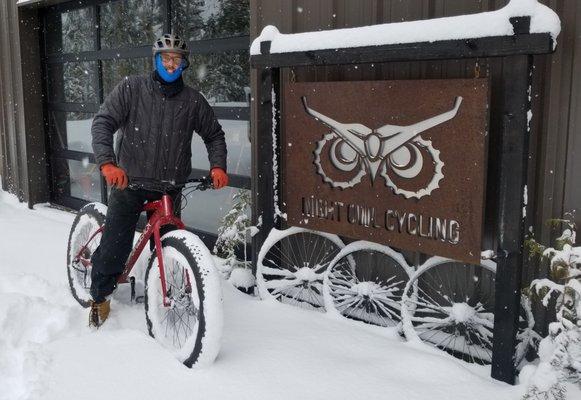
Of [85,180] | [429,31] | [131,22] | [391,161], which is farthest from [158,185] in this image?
[85,180]

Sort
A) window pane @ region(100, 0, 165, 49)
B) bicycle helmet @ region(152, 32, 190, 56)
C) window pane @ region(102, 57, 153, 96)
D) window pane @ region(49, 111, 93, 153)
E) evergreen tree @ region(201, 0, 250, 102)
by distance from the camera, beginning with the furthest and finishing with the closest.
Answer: window pane @ region(49, 111, 93, 153) → window pane @ region(102, 57, 153, 96) → window pane @ region(100, 0, 165, 49) → evergreen tree @ region(201, 0, 250, 102) → bicycle helmet @ region(152, 32, 190, 56)

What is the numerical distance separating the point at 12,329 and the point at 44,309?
13.0 inches

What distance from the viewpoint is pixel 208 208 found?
→ 6.12 m

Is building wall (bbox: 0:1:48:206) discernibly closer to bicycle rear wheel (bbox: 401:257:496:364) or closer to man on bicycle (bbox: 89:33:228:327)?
man on bicycle (bbox: 89:33:228:327)

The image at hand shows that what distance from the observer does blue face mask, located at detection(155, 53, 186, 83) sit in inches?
135

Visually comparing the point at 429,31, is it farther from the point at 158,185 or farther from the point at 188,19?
the point at 188,19

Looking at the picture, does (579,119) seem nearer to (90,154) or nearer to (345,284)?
(345,284)

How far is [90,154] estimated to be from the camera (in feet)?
25.9

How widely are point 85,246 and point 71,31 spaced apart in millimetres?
4760

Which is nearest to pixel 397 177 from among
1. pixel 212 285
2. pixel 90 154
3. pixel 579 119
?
pixel 579 119

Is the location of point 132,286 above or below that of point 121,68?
below

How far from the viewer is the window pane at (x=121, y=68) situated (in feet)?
21.8

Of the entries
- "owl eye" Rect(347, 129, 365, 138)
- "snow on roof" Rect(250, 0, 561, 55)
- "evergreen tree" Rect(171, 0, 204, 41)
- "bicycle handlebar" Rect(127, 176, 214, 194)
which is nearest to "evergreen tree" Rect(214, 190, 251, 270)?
"bicycle handlebar" Rect(127, 176, 214, 194)

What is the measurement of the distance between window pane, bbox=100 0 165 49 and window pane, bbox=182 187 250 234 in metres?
1.94
